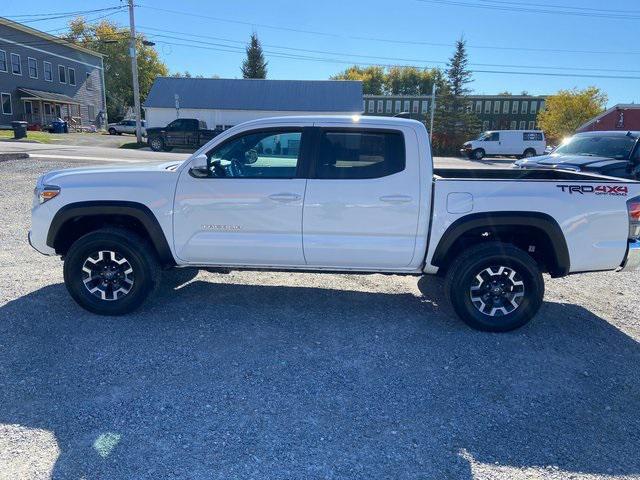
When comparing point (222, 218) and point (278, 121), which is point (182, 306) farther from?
point (278, 121)

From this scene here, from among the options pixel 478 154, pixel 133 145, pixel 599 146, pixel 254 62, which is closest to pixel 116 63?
pixel 254 62

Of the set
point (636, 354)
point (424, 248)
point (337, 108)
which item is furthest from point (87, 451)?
point (337, 108)

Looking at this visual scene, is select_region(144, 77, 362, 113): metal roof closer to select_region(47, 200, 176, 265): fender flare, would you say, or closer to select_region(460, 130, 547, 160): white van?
select_region(460, 130, 547, 160): white van

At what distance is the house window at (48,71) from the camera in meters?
43.7

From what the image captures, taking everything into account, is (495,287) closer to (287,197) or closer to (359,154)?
(359,154)

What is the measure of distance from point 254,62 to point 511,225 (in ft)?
213

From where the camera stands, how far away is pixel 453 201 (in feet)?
14.0

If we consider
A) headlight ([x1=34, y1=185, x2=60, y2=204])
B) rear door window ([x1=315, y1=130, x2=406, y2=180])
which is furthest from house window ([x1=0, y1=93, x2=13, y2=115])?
rear door window ([x1=315, y1=130, x2=406, y2=180])

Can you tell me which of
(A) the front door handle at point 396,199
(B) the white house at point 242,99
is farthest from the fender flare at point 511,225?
(B) the white house at point 242,99

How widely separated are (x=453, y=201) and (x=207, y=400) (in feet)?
8.69

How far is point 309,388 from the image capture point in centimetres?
347

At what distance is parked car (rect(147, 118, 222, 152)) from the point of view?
90.6ft

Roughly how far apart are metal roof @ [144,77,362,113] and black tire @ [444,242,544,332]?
118 ft

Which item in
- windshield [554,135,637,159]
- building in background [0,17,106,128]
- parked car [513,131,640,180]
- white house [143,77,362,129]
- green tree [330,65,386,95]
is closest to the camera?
parked car [513,131,640,180]
